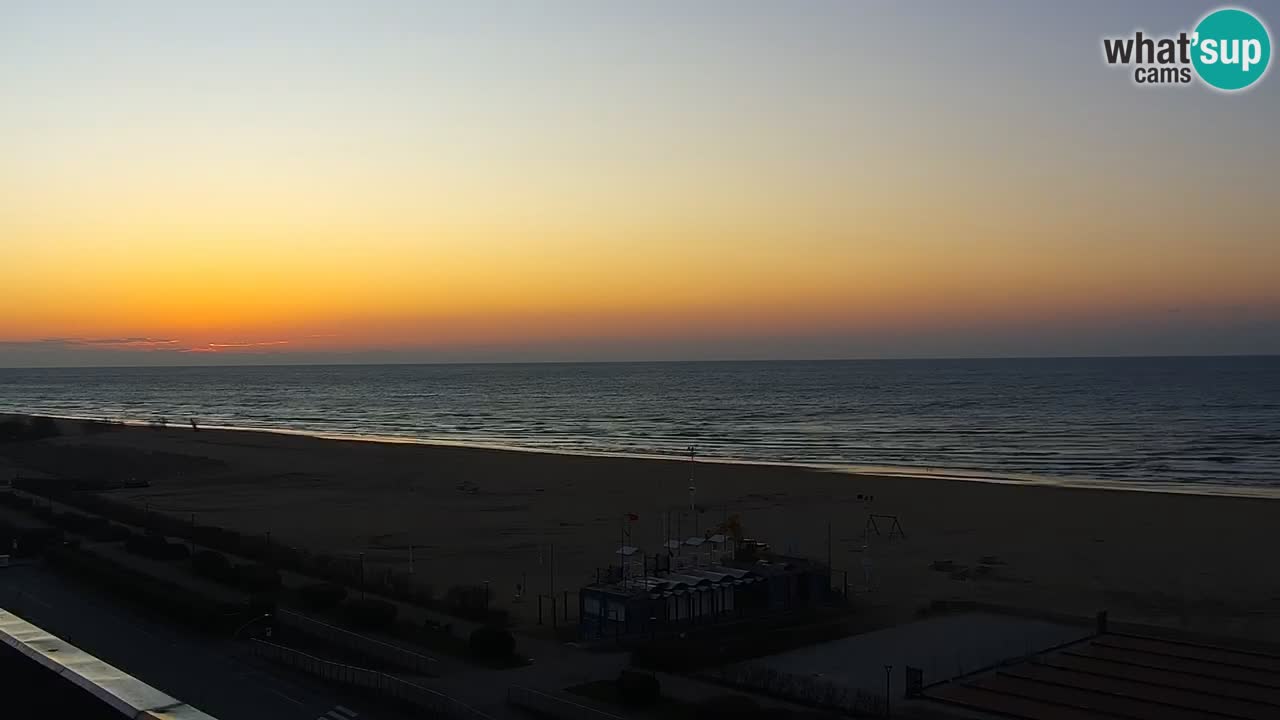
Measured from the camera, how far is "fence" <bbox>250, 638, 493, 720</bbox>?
1942cm

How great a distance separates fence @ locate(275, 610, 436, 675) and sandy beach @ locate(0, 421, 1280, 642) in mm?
5807

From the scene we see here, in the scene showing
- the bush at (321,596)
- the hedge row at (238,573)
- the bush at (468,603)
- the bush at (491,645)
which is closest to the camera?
the bush at (491,645)

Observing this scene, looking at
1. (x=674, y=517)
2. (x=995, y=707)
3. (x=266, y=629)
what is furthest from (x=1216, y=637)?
(x=674, y=517)

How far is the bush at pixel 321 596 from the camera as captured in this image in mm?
28125

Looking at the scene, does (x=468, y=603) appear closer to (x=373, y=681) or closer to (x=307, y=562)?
(x=373, y=681)

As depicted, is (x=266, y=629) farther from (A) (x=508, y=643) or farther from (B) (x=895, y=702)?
(B) (x=895, y=702)

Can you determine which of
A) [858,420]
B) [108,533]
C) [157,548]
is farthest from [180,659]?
[858,420]

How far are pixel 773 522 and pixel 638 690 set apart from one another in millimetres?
25029

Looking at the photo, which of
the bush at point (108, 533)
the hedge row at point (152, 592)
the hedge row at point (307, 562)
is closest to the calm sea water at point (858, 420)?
the hedge row at point (307, 562)

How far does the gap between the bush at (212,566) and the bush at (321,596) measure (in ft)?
13.3

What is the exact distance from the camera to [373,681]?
20.9 m

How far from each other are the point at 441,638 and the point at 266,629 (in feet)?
14.9

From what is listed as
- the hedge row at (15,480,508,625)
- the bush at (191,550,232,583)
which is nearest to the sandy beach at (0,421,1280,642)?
the hedge row at (15,480,508,625)

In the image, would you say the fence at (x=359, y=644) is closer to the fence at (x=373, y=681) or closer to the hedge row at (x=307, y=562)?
the fence at (x=373, y=681)
